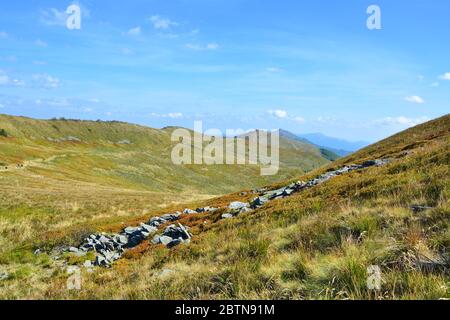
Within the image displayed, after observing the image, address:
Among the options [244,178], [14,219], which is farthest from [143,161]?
[14,219]

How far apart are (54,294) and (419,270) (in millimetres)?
6889

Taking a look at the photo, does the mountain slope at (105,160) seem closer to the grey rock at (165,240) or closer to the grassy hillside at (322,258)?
the grey rock at (165,240)

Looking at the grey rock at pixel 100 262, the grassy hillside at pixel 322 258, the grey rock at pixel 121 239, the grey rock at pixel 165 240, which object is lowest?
the grey rock at pixel 100 262

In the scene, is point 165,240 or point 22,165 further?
point 22,165

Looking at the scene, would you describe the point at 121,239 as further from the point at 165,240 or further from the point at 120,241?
the point at 165,240

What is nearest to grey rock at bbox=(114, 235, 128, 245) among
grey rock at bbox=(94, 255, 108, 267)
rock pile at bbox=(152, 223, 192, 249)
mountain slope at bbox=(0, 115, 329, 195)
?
rock pile at bbox=(152, 223, 192, 249)

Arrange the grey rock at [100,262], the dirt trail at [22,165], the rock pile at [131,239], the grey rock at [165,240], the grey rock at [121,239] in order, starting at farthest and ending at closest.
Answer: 1. the dirt trail at [22,165]
2. the grey rock at [121,239]
3. the rock pile at [131,239]
4. the grey rock at [165,240]
5. the grey rock at [100,262]

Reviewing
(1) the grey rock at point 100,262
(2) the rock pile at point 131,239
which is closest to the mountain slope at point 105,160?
(2) the rock pile at point 131,239

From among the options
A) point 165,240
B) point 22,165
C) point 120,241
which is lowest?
point 120,241

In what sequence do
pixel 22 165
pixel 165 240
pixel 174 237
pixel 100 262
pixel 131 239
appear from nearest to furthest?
pixel 100 262, pixel 165 240, pixel 174 237, pixel 131 239, pixel 22 165

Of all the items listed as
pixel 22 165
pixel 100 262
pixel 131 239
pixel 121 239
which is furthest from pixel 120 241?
pixel 22 165

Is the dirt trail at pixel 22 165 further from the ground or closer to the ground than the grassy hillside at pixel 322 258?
further from the ground

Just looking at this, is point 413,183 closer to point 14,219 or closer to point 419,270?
point 419,270

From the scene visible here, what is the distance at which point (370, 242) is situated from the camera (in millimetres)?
7379
